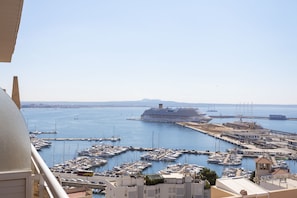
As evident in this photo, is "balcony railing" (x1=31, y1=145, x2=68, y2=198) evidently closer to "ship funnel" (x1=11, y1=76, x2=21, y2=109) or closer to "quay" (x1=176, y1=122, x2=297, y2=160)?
"ship funnel" (x1=11, y1=76, x2=21, y2=109)

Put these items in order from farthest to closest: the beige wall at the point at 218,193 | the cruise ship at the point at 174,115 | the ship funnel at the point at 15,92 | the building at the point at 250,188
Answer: the cruise ship at the point at 174,115 → the beige wall at the point at 218,193 → the building at the point at 250,188 → the ship funnel at the point at 15,92

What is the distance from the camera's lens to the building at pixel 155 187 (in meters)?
8.85

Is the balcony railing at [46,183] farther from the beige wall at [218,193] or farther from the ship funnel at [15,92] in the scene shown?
the beige wall at [218,193]

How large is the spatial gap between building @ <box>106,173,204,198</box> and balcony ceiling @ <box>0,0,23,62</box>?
7645 mm

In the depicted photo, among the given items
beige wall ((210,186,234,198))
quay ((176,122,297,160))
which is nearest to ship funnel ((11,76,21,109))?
beige wall ((210,186,234,198))

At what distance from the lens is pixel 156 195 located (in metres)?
9.34

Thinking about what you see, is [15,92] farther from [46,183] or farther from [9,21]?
[46,183]

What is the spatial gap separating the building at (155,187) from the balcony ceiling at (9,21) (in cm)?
765

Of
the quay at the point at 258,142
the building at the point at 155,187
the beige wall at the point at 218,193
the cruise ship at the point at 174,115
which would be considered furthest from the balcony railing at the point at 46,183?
the cruise ship at the point at 174,115

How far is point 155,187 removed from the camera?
9406 mm

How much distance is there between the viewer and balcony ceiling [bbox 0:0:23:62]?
3.39 ft

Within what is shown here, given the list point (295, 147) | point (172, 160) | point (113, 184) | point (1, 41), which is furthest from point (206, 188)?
point (295, 147)

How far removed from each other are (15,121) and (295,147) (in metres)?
30.0

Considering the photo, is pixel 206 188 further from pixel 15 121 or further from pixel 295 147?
pixel 295 147
